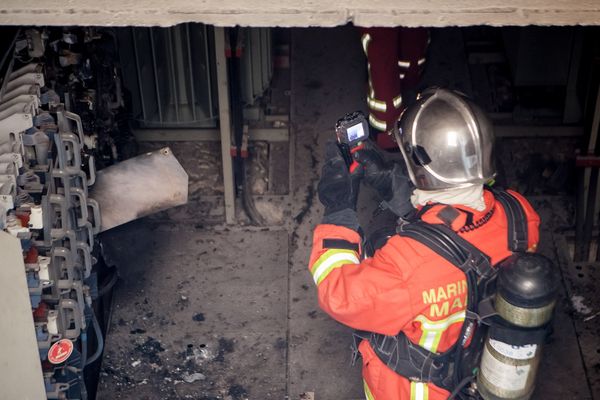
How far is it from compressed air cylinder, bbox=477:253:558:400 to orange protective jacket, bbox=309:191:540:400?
0.16m

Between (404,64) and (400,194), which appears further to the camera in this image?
(404,64)

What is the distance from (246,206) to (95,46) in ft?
5.30

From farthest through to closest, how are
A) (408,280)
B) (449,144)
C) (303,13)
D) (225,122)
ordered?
(225,122)
(449,144)
(408,280)
(303,13)

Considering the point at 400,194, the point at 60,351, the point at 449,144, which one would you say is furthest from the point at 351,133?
the point at 60,351

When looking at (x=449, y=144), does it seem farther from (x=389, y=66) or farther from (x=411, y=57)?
(x=411, y=57)

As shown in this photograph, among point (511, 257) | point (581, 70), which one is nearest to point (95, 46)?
point (511, 257)

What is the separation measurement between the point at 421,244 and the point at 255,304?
2.03 meters

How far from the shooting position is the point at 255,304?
226 inches

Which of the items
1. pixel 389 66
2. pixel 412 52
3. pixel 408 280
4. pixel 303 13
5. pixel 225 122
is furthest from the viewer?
pixel 412 52

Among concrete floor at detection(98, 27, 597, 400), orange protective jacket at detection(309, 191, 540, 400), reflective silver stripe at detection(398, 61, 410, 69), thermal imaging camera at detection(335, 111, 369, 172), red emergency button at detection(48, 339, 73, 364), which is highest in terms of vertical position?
thermal imaging camera at detection(335, 111, 369, 172)

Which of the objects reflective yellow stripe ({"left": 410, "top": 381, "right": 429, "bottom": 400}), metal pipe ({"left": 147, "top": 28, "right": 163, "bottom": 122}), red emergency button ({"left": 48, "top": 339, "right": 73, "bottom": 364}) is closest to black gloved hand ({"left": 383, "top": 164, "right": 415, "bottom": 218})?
reflective yellow stripe ({"left": 410, "top": 381, "right": 429, "bottom": 400})

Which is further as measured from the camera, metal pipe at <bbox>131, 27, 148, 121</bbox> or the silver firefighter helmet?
metal pipe at <bbox>131, 27, 148, 121</bbox>

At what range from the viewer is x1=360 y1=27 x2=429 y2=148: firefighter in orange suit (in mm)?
5645

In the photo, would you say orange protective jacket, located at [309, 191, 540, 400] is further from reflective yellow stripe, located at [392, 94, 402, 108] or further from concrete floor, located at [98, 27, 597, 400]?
reflective yellow stripe, located at [392, 94, 402, 108]
